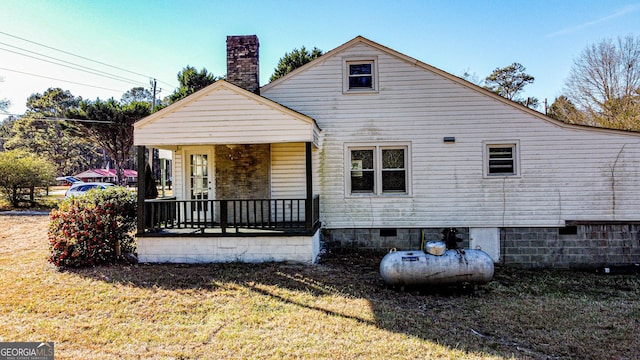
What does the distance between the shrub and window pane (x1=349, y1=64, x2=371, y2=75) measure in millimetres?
6955

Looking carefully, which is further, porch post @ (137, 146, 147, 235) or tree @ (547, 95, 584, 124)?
tree @ (547, 95, 584, 124)

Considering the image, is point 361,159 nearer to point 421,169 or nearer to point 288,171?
point 421,169

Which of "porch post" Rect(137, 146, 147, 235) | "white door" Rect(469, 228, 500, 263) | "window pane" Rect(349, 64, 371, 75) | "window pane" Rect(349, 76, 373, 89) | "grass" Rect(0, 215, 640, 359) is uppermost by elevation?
"window pane" Rect(349, 64, 371, 75)

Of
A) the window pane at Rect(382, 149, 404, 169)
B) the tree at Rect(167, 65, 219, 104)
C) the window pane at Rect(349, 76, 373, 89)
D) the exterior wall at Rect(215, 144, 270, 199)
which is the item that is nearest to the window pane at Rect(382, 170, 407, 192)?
the window pane at Rect(382, 149, 404, 169)

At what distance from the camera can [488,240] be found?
9.49 metres

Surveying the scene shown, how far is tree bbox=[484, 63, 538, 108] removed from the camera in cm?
3203

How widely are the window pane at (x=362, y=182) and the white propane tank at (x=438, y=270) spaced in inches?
136

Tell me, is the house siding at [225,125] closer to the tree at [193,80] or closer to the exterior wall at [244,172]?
the exterior wall at [244,172]

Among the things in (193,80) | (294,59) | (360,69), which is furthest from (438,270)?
(193,80)

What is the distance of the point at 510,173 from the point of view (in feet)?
31.1

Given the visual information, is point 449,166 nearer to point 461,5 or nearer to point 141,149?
point 461,5

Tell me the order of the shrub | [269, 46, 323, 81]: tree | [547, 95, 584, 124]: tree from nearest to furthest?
the shrub < [547, 95, 584, 124]: tree < [269, 46, 323, 81]: tree

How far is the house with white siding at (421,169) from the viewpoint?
923cm

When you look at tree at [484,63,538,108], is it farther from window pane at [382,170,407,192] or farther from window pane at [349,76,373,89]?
window pane at [382,170,407,192]
